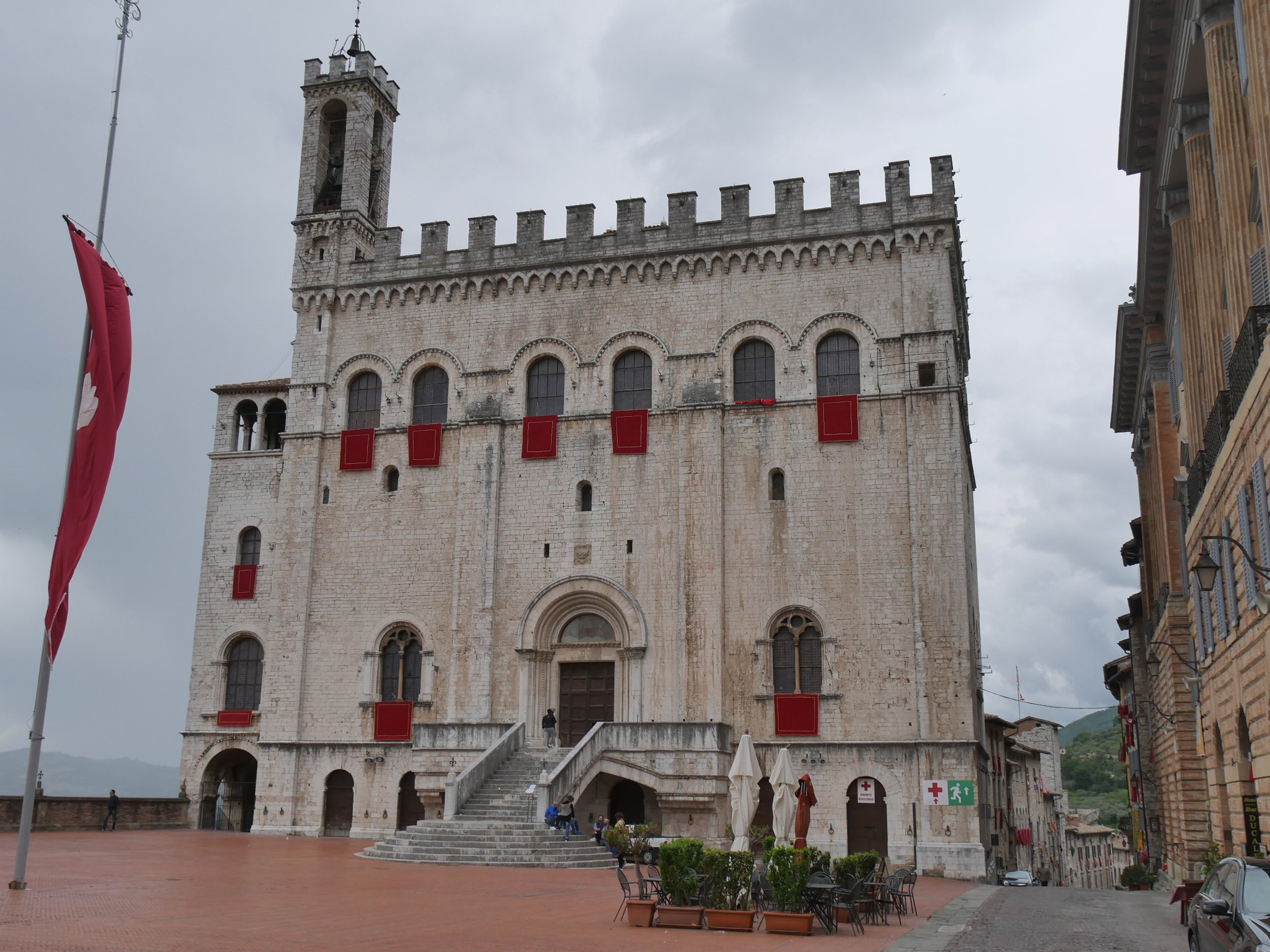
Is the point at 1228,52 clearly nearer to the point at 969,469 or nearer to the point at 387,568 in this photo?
the point at 969,469

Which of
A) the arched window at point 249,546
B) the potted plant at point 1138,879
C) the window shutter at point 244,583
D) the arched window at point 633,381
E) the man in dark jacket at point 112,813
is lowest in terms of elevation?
the potted plant at point 1138,879

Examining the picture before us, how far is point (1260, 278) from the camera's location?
1636 cm

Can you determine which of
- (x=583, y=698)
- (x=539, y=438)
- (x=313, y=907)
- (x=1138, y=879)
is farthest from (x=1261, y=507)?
(x=1138, y=879)

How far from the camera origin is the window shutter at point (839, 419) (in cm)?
3219

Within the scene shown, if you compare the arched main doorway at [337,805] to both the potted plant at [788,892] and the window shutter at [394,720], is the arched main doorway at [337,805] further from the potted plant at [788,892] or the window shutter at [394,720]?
the potted plant at [788,892]

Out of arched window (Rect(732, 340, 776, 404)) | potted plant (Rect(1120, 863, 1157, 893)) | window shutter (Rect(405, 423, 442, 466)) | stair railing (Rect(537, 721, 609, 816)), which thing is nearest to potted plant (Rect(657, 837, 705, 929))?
stair railing (Rect(537, 721, 609, 816))

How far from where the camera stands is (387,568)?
35.0 meters

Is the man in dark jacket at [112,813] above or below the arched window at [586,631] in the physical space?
below

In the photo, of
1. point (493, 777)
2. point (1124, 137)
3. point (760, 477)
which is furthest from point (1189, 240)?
point (493, 777)

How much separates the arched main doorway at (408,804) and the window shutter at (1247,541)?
2357cm

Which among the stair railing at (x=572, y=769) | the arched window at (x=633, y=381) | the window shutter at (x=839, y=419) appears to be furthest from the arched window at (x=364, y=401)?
the window shutter at (x=839, y=419)

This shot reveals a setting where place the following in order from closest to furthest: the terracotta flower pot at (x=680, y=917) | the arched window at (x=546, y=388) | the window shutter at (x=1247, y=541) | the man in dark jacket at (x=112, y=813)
→ 1. the terracotta flower pot at (x=680, y=917)
2. the window shutter at (x=1247, y=541)
3. the man in dark jacket at (x=112, y=813)
4. the arched window at (x=546, y=388)

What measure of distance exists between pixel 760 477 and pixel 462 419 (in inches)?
379

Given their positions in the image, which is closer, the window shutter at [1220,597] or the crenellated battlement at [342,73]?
the window shutter at [1220,597]
